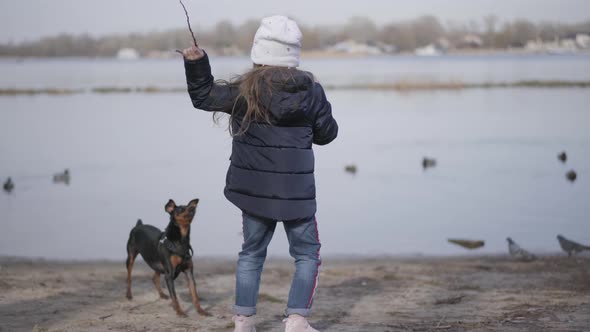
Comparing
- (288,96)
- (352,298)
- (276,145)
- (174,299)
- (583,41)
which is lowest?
(352,298)

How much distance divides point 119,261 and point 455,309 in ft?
18.8

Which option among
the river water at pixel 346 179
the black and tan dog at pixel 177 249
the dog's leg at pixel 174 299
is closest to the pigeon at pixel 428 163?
the river water at pixel 346 179

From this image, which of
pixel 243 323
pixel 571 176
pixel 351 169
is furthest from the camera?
pixel 351 169

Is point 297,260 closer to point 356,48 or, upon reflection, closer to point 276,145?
point 276,145

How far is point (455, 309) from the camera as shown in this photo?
278 inches

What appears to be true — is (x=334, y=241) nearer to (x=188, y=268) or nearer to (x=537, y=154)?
(x=188, y=268)

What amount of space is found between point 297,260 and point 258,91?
3.31ft

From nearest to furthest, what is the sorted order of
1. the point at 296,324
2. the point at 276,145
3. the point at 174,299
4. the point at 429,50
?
the point at 276,145
the point at 296,324
the point at 174,299
the point at 429,50

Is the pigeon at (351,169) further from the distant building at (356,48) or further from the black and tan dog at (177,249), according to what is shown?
the distant building at (356,48)

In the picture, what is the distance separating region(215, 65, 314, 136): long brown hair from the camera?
5.02 m

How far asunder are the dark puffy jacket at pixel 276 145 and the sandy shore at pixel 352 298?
4.63 feet

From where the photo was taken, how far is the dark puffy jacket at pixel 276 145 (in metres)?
5.06

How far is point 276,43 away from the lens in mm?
5145

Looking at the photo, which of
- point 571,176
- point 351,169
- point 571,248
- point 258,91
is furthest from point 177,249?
point 571,176
